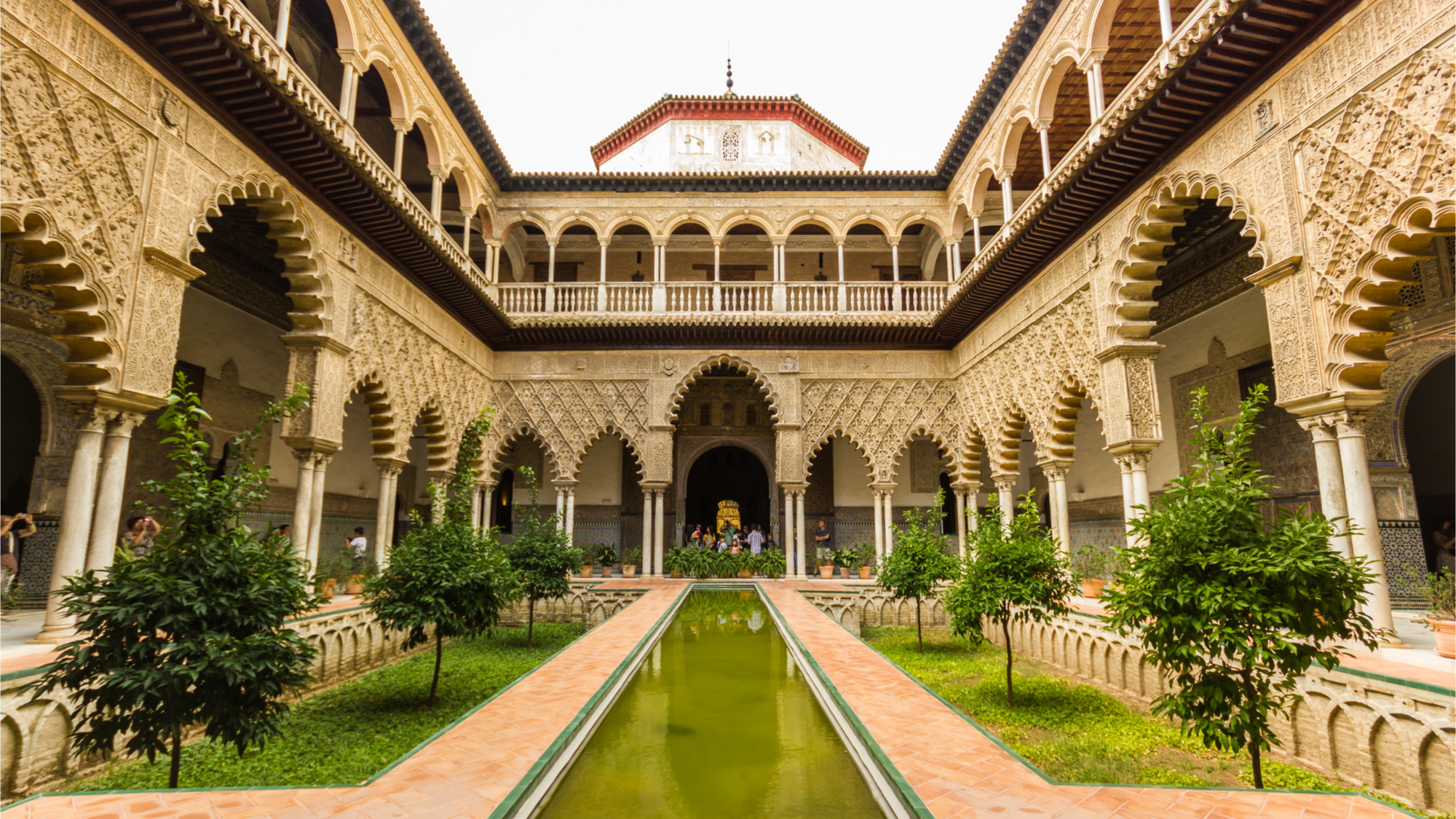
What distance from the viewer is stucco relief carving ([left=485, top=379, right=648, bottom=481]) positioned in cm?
1423

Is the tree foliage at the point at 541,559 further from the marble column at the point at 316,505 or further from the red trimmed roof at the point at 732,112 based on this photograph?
the red trimmed roof at the point at 732,112

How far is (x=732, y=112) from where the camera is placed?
18.3m

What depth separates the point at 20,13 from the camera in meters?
4.86

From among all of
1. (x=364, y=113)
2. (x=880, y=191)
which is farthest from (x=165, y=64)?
(x=880, y=191)

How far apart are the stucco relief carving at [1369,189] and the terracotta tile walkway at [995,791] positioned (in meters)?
3.93

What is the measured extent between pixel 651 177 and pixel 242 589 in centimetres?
1210

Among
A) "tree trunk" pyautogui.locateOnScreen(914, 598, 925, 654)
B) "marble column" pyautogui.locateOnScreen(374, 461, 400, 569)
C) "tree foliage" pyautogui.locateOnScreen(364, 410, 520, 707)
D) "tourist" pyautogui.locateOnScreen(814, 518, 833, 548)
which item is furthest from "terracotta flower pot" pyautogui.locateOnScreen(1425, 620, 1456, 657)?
"tourist" pyautogui.locateOnScreen(814, 518, 833, 548)

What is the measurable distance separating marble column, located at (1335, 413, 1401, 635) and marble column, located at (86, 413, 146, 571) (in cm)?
937

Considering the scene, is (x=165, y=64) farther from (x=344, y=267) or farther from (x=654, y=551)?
(x=654, y=551)

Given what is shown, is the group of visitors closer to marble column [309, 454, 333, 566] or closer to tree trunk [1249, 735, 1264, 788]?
marble column [309, 454, 333, 566]

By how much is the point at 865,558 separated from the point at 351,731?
10.8 m

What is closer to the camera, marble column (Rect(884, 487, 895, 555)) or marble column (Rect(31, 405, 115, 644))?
marble column (Rect(31, 405, 115, 644))

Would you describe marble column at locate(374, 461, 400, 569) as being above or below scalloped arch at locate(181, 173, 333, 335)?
below

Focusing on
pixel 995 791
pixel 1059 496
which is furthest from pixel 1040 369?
pixel 995 791
